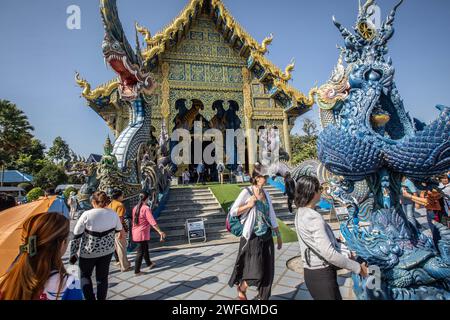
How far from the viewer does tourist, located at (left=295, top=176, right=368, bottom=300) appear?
151 cm

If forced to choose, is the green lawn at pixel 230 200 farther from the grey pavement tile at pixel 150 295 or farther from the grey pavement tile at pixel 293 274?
the grey pavement tile at pixel 150 295

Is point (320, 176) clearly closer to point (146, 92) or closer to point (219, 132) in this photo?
point (146, 92)

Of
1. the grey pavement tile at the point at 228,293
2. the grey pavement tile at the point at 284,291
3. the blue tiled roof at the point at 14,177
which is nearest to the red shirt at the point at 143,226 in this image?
the grey pavement tile at the point at 228,293

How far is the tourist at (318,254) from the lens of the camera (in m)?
1.51

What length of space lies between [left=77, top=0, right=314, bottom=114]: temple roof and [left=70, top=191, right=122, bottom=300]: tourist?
10.5 m

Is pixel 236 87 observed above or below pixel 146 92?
above

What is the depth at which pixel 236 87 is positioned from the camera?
1314 centimetres

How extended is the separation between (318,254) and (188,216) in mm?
5586

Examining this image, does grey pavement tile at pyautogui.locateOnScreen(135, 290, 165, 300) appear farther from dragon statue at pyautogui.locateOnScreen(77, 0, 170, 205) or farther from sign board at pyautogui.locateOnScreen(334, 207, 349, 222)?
sign board at pyautogui.locateOnScreen(334, 207, 349, 222)

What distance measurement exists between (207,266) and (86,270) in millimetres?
2007

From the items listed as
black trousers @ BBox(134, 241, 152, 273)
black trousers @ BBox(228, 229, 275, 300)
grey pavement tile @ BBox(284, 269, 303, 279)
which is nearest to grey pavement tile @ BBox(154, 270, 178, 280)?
black trousers @ BBox(134, 241, 152, 273)

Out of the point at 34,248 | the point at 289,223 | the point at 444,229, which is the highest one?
the point at 34,248
